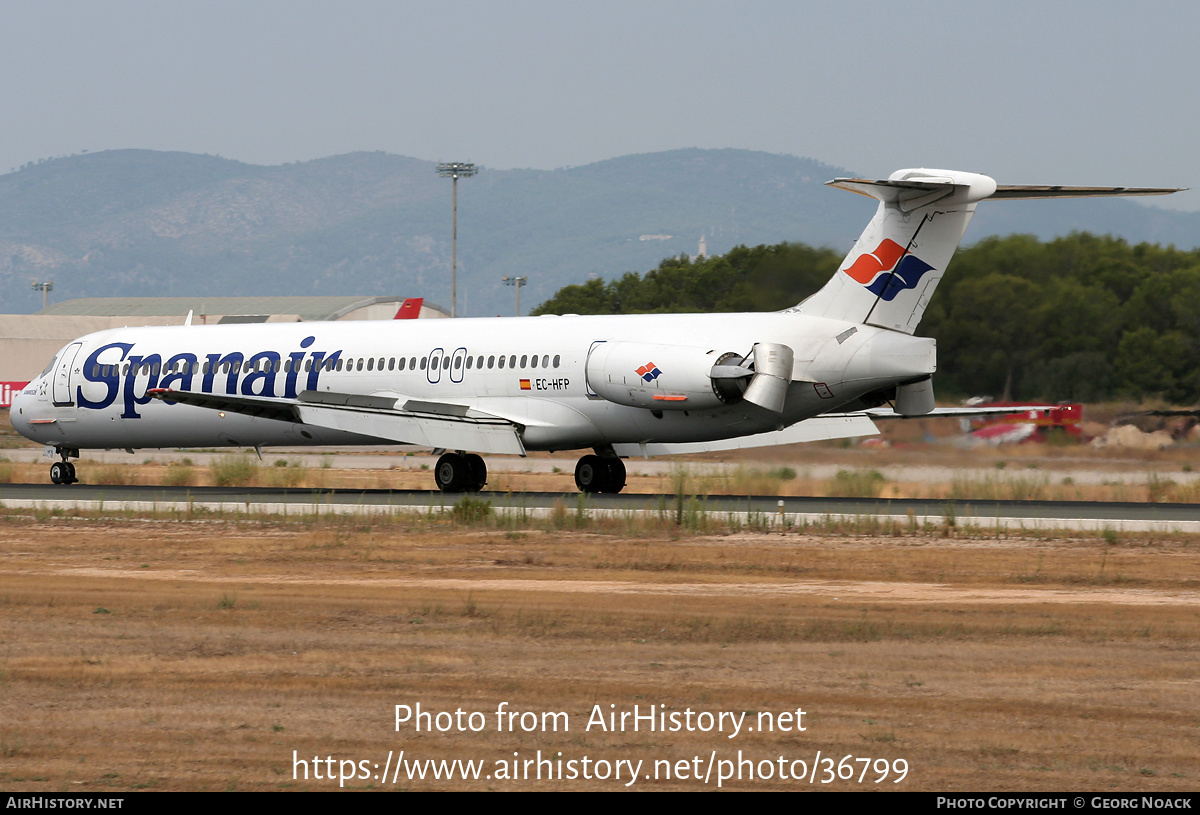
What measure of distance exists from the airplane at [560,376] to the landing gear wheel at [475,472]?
0.03 m

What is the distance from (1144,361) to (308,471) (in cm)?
1959

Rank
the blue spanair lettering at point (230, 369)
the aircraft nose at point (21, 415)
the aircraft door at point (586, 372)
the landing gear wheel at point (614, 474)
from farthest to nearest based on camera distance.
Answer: the aircraft nose at point (21, 415)
the blue spanair lettering at point (230, 369)
the landing gear wheel at point (614, 474)
the aircraft door at point (586, 372)

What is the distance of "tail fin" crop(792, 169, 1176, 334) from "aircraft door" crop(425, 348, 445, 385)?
24.2 ft

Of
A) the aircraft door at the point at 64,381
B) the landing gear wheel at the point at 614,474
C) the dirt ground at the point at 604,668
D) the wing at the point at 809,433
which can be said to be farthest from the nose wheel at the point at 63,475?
the dirt ground at the point at 604,668

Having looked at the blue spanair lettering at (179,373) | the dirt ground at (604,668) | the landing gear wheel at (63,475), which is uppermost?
the blue spanair lettering at (179,373)

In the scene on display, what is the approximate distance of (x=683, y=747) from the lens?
314 inches

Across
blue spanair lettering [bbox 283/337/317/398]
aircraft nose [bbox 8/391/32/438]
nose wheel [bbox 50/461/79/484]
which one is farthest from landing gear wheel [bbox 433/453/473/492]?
aircraft nose [bbox 8/391/32/438]

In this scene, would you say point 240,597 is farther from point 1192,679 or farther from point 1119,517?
point 1119,517

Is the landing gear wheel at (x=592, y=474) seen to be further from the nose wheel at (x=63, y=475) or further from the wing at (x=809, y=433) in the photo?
the nose wheel at (x=63, y=475)

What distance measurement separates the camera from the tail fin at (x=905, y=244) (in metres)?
22.7

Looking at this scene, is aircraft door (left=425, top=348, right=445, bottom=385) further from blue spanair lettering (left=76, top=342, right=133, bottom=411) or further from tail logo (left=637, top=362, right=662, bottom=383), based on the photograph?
blue spanair lettering (left=76, top=342, right=133, bottom=411)

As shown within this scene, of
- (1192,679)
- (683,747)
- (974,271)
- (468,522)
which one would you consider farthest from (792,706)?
(974,271)

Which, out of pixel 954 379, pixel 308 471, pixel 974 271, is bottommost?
pixel 308 471

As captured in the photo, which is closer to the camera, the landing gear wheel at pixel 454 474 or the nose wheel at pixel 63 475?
the landing gear wheel at pixel 454 474
